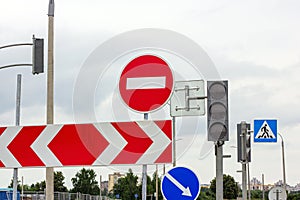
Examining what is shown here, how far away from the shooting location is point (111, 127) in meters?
7.66

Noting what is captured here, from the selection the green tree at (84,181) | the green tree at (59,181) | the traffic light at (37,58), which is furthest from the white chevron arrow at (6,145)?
the green tree at (59,181)

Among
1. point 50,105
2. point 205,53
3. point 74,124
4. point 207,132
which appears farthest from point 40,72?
point 205,53

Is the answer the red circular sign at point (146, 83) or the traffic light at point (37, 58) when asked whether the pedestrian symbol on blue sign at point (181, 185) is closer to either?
the red circular sign at point (146, 83)

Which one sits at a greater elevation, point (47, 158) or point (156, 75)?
point (156, 75)

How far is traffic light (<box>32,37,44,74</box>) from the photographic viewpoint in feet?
63.4

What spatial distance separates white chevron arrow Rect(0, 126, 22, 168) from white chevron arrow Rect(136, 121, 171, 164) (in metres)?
1.74

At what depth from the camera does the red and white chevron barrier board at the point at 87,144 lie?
739cm

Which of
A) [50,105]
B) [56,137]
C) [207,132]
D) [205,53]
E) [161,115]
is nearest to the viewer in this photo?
[205,53]

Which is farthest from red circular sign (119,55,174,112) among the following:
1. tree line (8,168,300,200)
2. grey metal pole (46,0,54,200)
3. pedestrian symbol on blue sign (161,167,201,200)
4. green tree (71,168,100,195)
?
green tree (71,168,100,195)

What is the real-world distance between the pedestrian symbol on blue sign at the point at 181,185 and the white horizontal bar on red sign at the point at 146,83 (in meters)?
1.78

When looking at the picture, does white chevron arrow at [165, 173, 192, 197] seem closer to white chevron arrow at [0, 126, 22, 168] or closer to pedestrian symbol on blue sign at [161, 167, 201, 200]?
pedestrian symbol on blue sign at [161, 167, 201, 200]

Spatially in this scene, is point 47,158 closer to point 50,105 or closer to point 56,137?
point 56,137

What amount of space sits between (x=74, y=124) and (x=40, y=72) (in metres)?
12.1

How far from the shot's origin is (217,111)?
10078mm
